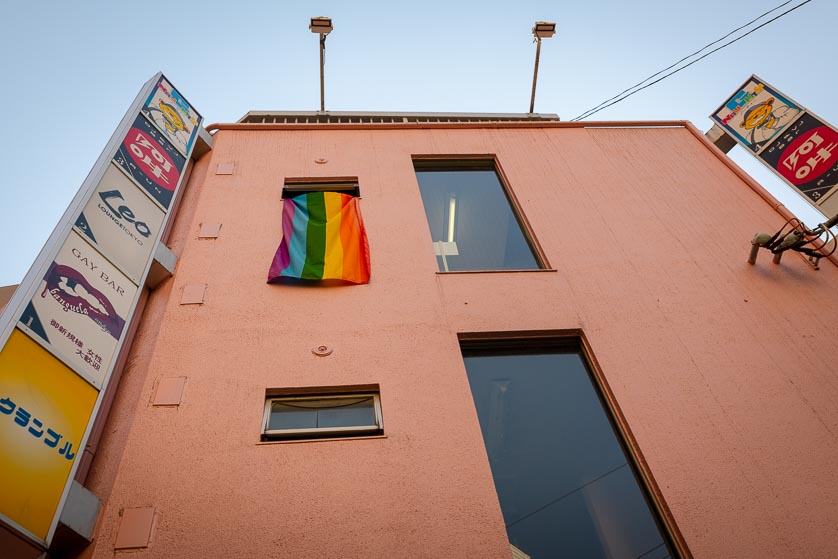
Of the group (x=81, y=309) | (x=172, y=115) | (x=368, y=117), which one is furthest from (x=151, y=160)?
(x=368, y=117)

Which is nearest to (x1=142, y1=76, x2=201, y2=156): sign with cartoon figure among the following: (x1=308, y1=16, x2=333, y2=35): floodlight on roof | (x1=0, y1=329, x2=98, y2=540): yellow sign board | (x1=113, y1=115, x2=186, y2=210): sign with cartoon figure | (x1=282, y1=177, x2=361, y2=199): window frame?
(x1=113, y1=115, x2=186, y2=210): sign with cartoon figure

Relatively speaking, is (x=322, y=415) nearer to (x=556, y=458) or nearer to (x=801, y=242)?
(x=556, y=458)

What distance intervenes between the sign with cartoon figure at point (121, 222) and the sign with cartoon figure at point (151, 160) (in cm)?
24

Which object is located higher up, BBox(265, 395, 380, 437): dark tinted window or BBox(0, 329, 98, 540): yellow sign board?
BBox(265, 395, 380, 437): dark tinted window

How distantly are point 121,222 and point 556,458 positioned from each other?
5100 millimetres

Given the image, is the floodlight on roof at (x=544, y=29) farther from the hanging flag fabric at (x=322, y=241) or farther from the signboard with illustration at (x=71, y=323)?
the signboard with illustration at (x=71, y=323)

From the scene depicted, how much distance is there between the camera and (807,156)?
8.44 metres

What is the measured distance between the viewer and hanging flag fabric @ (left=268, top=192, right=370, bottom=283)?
680 cm

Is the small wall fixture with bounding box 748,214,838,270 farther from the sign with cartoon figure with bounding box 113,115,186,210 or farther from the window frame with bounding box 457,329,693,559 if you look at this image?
the sign with cartoon figure with bounding box 113,115,186,210

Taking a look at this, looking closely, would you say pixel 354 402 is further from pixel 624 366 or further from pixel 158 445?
pixel 624 366

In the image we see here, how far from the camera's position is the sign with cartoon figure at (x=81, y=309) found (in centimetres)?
432

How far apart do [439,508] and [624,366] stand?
8.59 feet

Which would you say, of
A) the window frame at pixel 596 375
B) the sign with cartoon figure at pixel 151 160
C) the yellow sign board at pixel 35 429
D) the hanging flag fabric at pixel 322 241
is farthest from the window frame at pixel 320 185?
the yellow sign board at pixel 35 429

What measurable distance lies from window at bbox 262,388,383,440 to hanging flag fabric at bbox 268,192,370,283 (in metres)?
1.64
